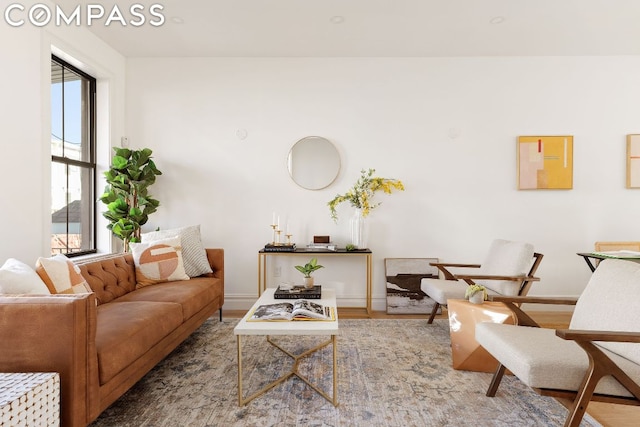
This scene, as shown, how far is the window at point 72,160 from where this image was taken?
3.38 m

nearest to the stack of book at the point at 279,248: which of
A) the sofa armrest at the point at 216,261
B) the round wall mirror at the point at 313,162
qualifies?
the sofa armrest at the point at 216,261

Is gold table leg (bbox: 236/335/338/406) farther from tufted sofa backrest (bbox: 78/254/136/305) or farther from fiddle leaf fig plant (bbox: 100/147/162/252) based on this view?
fiddle leaf fig plant (bbox: 100/147/162/252)

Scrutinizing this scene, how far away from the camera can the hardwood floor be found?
1896 mm

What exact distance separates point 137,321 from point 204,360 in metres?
0.75

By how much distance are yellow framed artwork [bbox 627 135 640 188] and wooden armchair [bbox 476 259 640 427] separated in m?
2.91

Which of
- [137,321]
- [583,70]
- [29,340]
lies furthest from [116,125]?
[583,70]

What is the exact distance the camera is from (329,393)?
2.14 metres

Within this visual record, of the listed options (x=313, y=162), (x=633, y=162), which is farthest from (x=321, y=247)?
(x=633, y=162)

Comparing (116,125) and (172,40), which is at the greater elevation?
(172,40)

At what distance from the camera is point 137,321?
81.1 inches

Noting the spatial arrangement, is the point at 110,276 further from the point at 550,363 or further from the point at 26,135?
the point at 550,363

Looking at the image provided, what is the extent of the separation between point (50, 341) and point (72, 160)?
106 inches

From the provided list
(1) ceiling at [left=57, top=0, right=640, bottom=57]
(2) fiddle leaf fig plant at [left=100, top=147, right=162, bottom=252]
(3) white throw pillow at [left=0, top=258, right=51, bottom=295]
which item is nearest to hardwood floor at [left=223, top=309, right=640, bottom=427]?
(2) fiddle leaf fig plant at [left=100, top=147, right=162, bottom=252]

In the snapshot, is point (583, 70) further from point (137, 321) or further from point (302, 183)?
point (137, 321)
